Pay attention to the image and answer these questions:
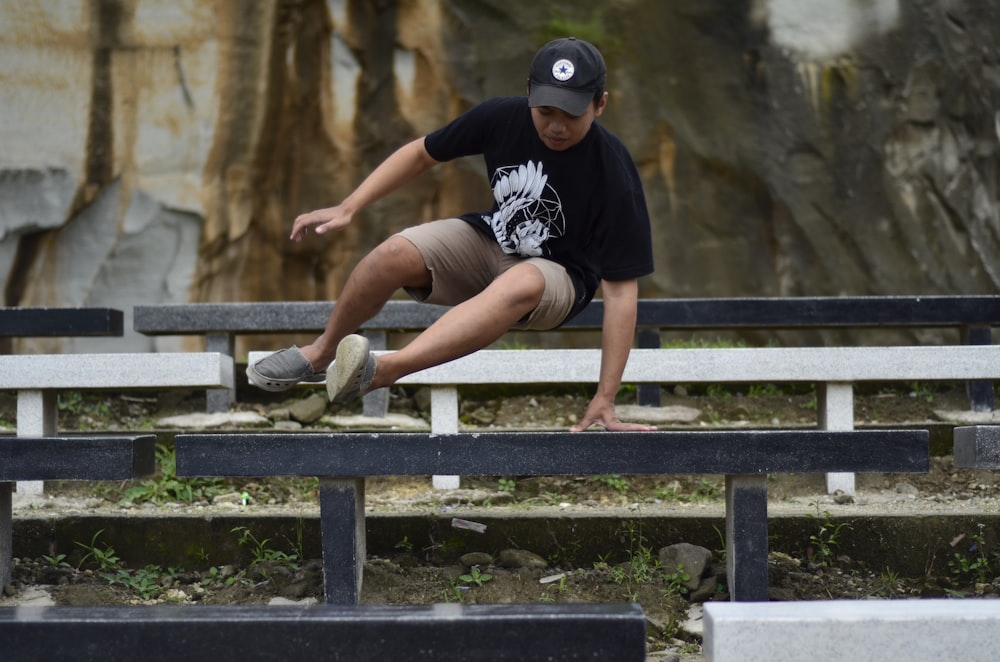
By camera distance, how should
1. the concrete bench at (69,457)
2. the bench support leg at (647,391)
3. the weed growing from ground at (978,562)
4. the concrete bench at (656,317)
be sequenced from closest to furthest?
the concrete bench at (69,457) → the weed growing from ground at (978,562) → the concrete bench at (656,317) → the bench support leg at (647,391)

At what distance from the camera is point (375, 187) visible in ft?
10.7

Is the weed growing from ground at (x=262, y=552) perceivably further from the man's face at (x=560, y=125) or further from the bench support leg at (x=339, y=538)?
the man's face at (x=560, y=125)

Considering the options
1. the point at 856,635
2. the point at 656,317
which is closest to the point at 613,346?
the point at 856,635

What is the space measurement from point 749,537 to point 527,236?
1.11 meters

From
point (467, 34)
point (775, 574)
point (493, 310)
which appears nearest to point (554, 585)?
point (775, 574)

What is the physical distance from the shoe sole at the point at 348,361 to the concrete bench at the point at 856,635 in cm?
112

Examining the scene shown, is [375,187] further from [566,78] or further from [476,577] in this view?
[476,577]

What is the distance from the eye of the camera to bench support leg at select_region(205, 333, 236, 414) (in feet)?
16.9

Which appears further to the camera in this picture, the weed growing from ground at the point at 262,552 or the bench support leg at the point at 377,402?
the bench support leg at the point at 377,402

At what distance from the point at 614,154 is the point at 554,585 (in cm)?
141

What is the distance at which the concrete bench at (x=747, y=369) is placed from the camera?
14.7 feet

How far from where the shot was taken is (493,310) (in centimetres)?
302

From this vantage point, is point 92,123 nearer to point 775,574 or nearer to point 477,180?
point 477,180

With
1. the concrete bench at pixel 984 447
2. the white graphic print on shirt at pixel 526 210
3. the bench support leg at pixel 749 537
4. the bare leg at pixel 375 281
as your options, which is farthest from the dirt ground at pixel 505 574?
the white graphic print on shirt at pixel 526 210
